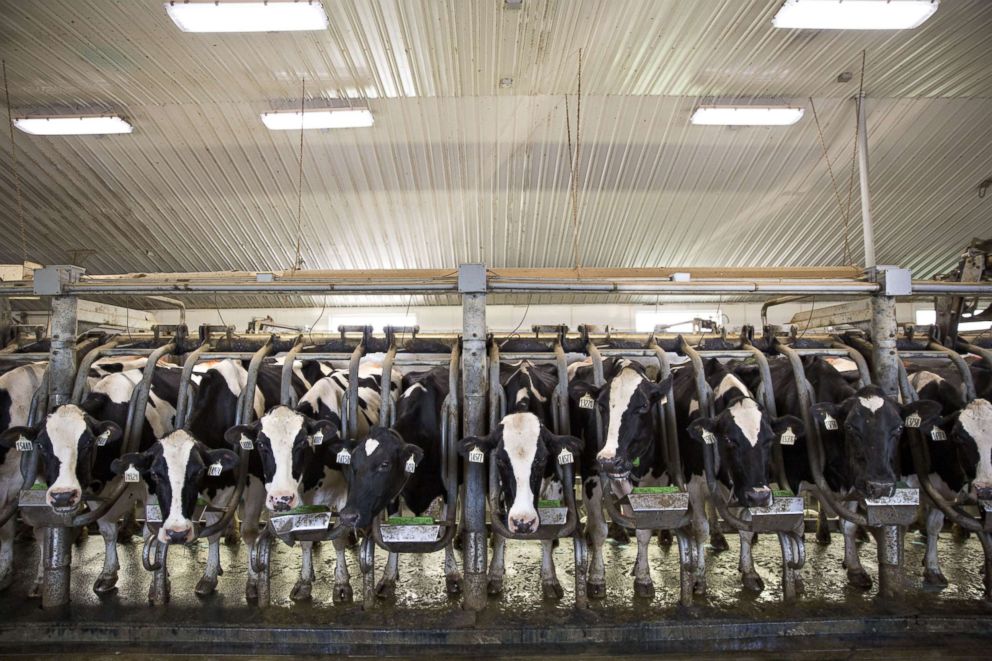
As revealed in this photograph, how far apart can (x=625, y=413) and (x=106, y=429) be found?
380 centimetres

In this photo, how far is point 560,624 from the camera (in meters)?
4.04

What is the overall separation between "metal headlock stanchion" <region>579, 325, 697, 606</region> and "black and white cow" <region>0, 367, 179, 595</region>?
370 cm

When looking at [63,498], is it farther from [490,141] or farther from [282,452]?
[490,141]

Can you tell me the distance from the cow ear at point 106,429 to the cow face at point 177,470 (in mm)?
265

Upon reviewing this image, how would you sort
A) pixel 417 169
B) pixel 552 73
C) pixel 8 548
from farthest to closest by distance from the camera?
pixel 417 169, pixel 552 73, pixel 8 548

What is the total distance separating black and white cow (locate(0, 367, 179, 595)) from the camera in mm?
4051

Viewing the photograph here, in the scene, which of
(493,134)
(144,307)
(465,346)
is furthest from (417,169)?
(144,307)

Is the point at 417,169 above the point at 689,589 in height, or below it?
above

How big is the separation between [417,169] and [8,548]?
24.2ft

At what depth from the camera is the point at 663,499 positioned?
13.0ft

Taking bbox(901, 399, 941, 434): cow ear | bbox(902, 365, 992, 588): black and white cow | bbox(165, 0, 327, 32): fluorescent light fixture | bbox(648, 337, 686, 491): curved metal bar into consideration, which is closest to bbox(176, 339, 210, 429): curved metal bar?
bbox(165, 0, 327, 32): fluorescent light fixture

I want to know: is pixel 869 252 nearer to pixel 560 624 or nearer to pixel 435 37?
pixel 435 37

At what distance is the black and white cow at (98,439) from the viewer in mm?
4051

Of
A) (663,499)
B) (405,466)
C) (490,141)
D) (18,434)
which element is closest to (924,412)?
(663,499)
